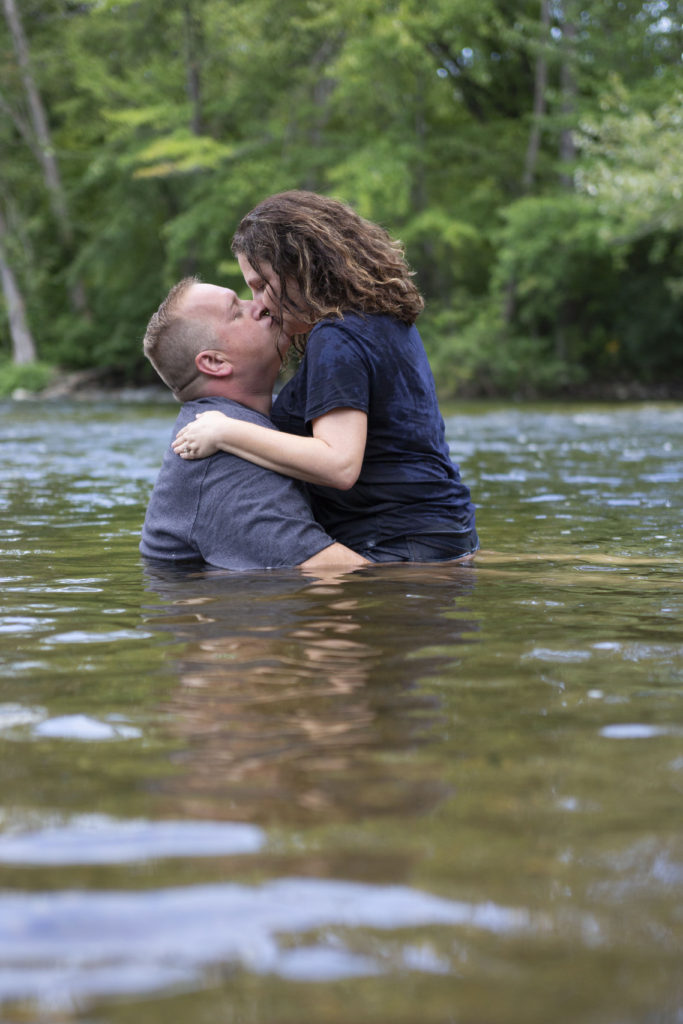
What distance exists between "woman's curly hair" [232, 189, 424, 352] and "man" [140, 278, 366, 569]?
0.28 meters

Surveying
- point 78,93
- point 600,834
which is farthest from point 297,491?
point 78,93

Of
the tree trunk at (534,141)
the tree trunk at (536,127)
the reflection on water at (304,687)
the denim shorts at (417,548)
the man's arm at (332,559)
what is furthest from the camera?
the tree trunk at (536,127)

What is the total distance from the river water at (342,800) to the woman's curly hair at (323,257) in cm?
102

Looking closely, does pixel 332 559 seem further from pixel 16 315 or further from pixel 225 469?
pixel 16 315

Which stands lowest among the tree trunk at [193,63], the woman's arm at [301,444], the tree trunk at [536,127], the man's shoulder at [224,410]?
the woman's arm at [301,444]

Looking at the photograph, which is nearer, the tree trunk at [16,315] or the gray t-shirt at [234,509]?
the gray t-shirt at [234,509]

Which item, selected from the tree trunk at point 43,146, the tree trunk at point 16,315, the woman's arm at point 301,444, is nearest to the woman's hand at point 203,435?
the woman's arm at point 301,444

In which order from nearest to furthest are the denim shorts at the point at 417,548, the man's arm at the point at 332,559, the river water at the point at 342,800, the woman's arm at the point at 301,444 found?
1. the river water at the point at 342,800
2. the woman's arm at the point at 301,444
3. the man's arm at the point at 332,559
4. the denim shorts at the point at 417,548

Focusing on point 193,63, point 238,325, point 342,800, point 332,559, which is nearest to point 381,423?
point 332,559

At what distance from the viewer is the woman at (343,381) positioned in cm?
423

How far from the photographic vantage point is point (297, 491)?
4.47 metres

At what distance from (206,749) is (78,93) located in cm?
3863

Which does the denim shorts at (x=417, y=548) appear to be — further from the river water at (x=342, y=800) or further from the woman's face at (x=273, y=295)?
the woman's face at (x=273, y=295)

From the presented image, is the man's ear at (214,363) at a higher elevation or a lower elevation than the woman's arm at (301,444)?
higher
